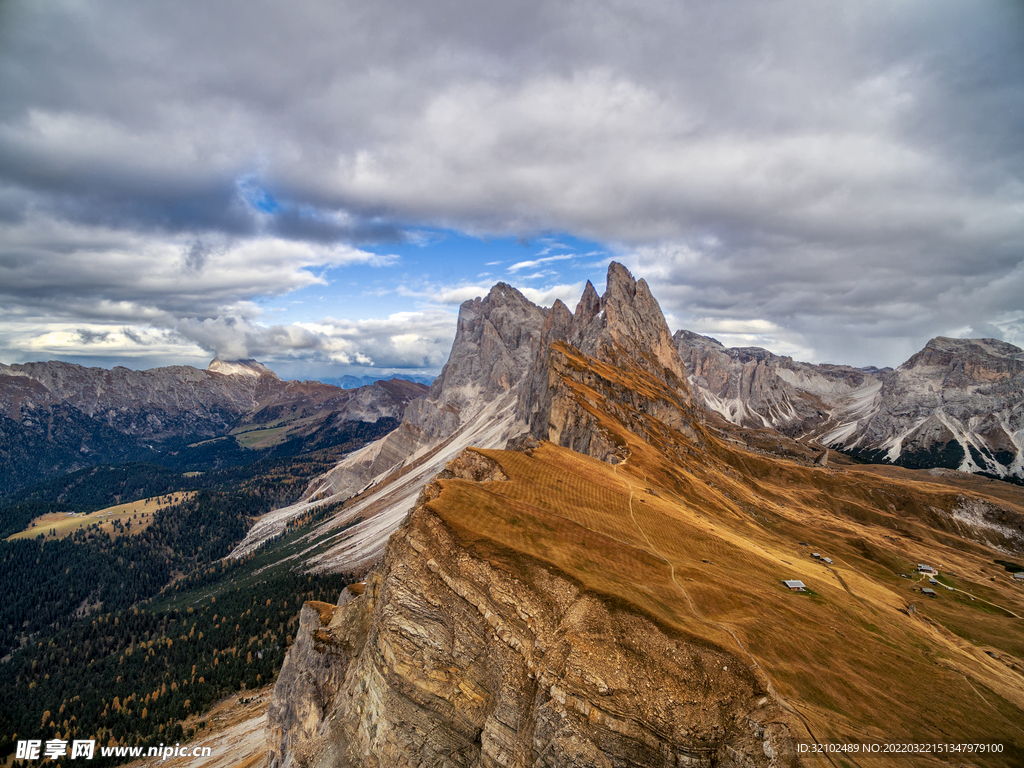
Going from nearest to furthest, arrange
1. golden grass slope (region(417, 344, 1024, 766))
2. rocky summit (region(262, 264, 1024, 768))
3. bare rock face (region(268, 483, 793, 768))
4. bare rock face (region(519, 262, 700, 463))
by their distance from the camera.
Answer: bare rock face (region(268, 483, 793, 768)) < rocky summit (region(262, 264, 1024, 768)) < golden grass slope (region(417, 344, 1024, 766)) < bare rock face (region(519, 262, 700, 463))

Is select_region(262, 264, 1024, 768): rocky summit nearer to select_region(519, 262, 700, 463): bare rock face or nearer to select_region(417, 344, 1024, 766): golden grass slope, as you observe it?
select_region(417, 344, 1024, 766): golden grass slope

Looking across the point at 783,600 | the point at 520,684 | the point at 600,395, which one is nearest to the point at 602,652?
the point at 520,684

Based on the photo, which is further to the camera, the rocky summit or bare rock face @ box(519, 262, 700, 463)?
bare rock face @ box(519, 262, 700, 463)

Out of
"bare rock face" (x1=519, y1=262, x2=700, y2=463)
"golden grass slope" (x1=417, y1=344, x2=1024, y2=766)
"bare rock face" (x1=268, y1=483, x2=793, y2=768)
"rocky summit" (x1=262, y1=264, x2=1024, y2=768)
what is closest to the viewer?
"bare rock face" (x1=268, y1=483, x2=793, y2=768)

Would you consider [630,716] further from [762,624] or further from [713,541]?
[713,541]

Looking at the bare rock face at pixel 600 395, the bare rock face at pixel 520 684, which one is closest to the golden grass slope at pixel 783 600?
the bare rock face at pixel 520 684

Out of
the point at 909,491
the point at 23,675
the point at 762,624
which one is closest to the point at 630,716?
the point at 762,624

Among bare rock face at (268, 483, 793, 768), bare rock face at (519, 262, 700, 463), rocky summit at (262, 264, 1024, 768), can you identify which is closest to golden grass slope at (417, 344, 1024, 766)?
rocky summit at (262, 264, 1024, 768)
